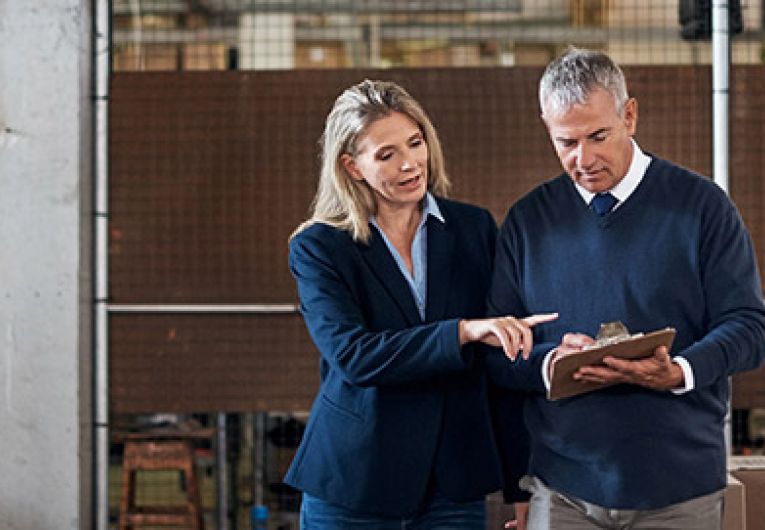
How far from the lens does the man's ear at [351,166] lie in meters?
2.62

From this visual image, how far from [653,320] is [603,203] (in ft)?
0.84

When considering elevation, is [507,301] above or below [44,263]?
below

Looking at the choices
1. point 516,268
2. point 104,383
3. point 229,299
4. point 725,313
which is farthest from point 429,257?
point 104,383

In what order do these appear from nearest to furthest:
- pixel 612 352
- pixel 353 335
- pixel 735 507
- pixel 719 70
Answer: pixel 612 352, pixel 353 335, pixel 735 507, pixel 719 70

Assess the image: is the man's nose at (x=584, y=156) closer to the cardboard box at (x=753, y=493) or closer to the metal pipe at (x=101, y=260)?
the cardboard box at (x=753, y=493)

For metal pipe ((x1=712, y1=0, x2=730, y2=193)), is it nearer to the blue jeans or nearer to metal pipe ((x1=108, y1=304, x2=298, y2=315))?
metal pipe ((x1=108, y1=304, x2=298, y2=315))

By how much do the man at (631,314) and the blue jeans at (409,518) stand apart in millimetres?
199

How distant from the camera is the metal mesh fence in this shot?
440 centimetres

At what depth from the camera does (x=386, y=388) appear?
8.38 feet

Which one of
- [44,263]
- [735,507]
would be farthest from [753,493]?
[44,263]

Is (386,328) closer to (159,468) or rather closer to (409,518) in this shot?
(409,518)

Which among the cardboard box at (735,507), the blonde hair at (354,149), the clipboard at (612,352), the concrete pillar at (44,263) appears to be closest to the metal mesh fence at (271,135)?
the concrete pillar at (44,263)

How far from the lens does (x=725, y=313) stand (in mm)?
2297

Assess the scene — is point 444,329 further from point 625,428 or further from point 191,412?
point 191,412
